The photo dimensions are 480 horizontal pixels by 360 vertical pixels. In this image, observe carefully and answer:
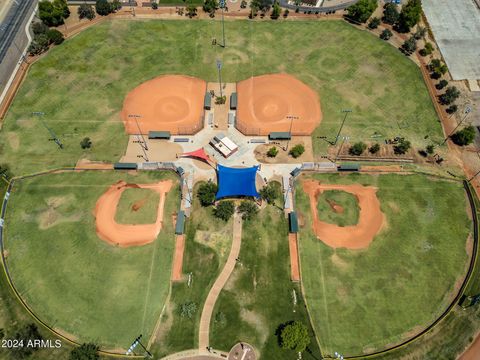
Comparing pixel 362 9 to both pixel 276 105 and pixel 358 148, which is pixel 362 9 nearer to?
pixel 276 105

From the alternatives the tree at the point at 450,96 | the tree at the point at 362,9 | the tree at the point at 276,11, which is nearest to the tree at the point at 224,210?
the tree at the point at 450,96

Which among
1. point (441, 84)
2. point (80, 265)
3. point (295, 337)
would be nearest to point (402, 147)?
point (441, 84)

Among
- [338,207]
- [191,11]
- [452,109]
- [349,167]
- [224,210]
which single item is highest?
[191,11]

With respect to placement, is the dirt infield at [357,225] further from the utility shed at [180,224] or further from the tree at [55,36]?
the tree at [55,36]

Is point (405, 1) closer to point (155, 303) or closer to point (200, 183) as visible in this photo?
point (200, 183)

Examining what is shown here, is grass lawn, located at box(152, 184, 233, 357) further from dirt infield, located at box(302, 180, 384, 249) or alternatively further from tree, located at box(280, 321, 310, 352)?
dirt infield, located at box(302, 180, 384, 249)

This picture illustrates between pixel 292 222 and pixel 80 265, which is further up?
pixel 292 222

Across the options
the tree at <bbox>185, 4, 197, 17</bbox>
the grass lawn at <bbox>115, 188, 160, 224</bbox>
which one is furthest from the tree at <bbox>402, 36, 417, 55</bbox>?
the grass lawn at <bbox>115, 188, 160, 224</bbox>
